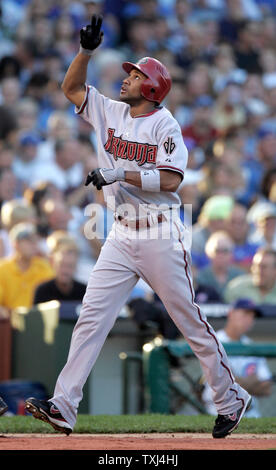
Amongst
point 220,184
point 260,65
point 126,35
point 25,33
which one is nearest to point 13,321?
point 220,184

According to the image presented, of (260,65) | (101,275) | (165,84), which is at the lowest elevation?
(101,275)

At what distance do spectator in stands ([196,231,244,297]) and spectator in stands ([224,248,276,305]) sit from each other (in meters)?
0.11

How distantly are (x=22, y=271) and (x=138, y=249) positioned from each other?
12.6 ft

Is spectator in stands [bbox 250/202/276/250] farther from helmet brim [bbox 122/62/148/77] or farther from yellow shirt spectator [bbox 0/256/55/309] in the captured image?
helmet brim [bbox 122/62/148/77]

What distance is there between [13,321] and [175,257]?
12.4 ft

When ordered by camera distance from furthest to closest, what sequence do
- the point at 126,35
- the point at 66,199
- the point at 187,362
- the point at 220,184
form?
the point at 126,35 < the point at 220,184 < the point at 66,199 < the point at 187,362

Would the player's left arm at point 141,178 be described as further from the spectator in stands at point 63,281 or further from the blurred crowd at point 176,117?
the spectator in stands at point 63,281

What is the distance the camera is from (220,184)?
11.3 metres

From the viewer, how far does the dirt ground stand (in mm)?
4727

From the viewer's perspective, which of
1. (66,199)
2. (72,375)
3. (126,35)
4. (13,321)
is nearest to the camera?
(72,375)

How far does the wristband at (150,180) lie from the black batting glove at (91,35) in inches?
30.7

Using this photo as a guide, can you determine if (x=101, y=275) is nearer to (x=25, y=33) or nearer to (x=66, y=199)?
(x=66, y=199)

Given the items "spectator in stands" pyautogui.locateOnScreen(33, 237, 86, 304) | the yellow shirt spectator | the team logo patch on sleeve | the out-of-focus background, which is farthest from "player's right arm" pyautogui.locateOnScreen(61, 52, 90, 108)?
the yellow shirt spectator

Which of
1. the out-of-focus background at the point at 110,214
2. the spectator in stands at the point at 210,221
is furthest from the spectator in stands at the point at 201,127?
the spectator in stands at the point at 210,221
